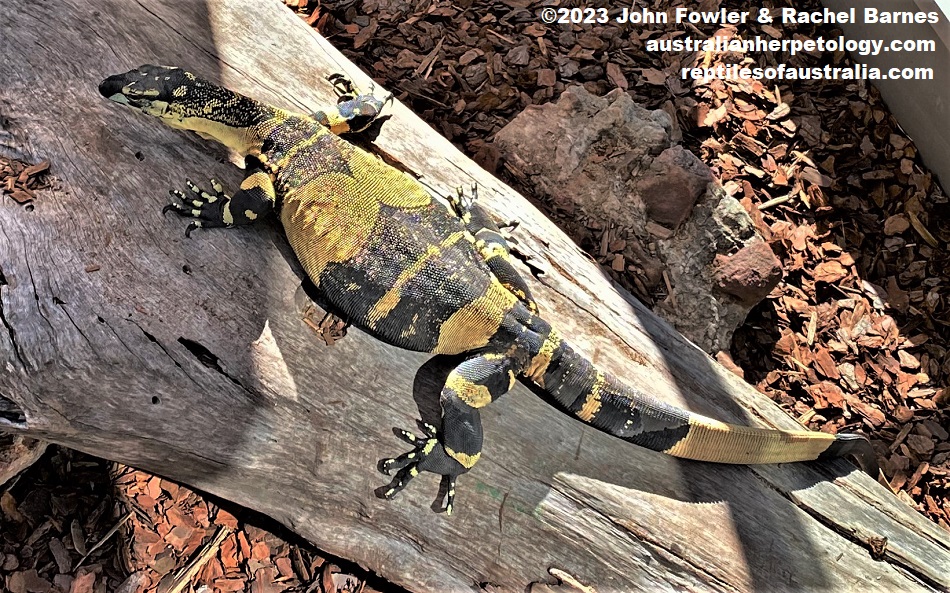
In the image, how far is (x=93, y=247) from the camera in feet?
11.6

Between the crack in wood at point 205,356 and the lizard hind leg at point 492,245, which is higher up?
the lizard hind leg at point 492,245

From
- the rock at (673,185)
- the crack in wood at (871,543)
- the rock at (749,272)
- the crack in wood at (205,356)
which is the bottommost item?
the crack in wood at (205,356)

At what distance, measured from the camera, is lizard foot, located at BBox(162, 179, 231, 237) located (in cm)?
377

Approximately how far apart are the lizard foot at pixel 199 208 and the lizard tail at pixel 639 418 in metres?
2.06

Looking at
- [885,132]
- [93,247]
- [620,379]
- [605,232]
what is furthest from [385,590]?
[885,132]

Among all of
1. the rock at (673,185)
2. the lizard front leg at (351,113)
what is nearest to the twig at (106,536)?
the lizard front leg at (351,113)

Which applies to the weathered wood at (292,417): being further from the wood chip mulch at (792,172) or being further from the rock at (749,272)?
A: the rock at (749,272)

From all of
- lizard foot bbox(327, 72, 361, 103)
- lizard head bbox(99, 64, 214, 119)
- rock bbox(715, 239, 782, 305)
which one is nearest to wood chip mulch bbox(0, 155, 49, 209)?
lizard head bbox(99, 64, 214, 119)

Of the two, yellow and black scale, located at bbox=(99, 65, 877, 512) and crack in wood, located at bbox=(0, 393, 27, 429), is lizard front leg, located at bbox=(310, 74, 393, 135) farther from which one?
crack in wood, located at bbox=(0, 393, 27, 429)

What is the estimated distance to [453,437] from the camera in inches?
145

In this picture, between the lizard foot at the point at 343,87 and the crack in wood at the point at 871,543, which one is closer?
the crack in wood at the point at 871,543

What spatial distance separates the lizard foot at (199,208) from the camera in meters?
3.77

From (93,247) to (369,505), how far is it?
2.10 metres

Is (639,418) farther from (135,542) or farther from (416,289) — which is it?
(135,542)
